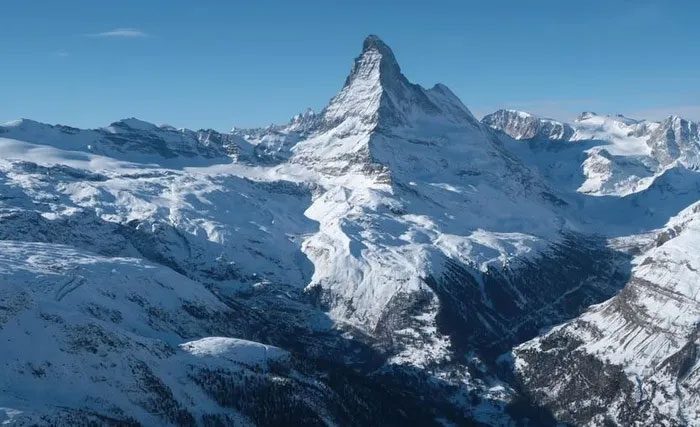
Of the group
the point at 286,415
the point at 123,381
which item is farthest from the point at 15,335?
the point at 286,415

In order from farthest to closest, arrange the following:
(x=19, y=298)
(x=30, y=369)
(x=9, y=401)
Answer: (x=19, y=298)
(x=30, y=369)
(x=9, y=401)

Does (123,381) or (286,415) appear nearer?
(123,381)

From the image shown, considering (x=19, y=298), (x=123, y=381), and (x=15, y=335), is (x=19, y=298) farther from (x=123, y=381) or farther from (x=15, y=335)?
(x=123, y=381)

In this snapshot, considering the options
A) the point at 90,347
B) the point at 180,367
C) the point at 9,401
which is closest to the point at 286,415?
the point at 180,367

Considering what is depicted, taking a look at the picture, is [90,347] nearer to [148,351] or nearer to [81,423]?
[148,351]

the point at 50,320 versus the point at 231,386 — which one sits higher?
the point at 50,320

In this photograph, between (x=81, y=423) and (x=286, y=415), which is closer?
(x=81, y=423)

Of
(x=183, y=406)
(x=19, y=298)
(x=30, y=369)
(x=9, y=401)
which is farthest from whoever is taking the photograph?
(x=19, y=298)

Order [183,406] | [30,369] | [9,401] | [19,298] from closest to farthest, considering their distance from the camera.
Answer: [9,401]
[30,369]
[183,406]
[19,298]

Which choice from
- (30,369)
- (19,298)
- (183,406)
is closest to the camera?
(30,369)
